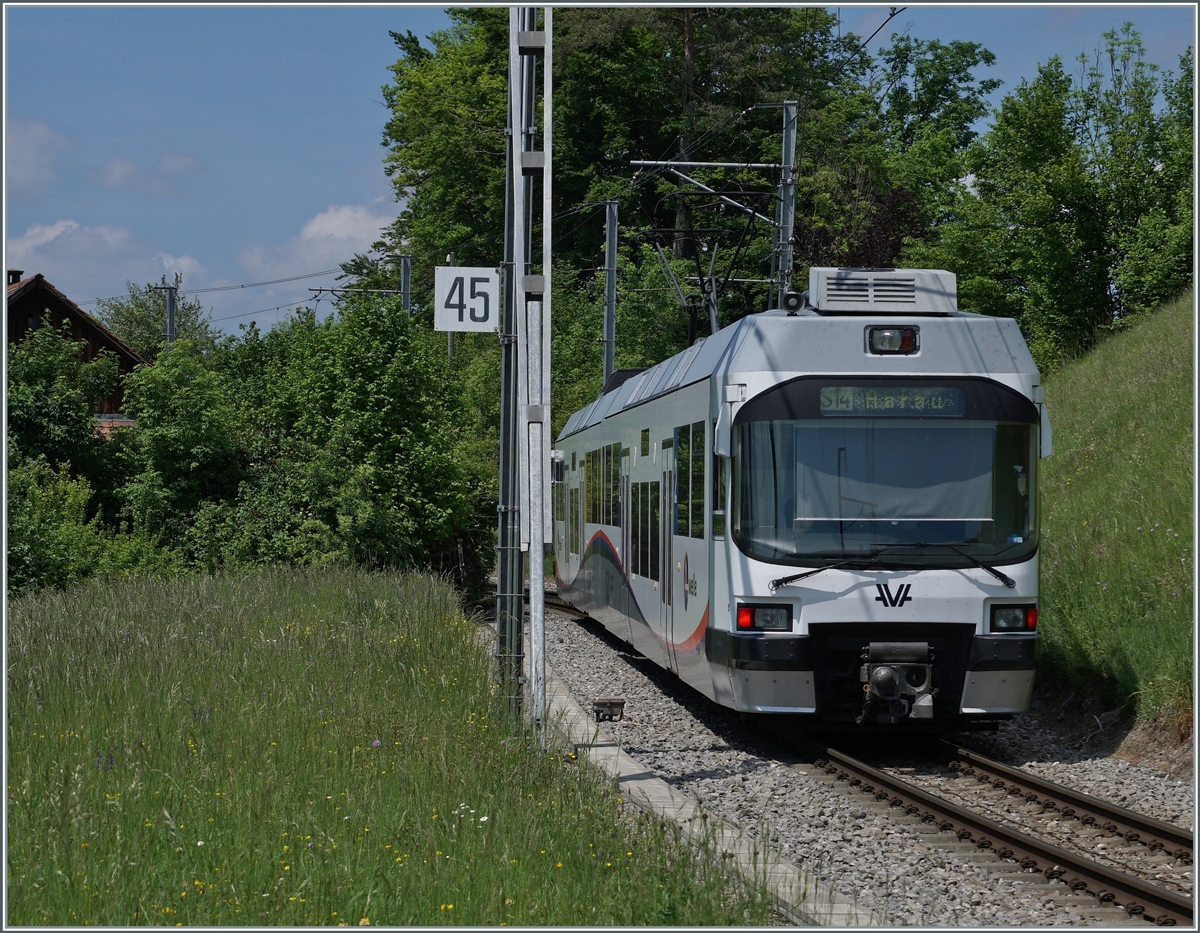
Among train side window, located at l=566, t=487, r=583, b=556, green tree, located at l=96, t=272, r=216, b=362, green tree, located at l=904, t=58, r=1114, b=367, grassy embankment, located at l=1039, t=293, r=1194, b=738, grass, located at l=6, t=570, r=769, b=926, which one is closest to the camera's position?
grass, located at l=6, t=570, r=769, b=926

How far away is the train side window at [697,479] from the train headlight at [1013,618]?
2.38 meters

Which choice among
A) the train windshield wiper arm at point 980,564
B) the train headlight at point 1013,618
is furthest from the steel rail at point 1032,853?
the train windshield wiper arm at point 980,564

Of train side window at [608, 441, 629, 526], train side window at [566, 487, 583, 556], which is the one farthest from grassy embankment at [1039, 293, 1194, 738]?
train side window at [566, 487, 583, 556]

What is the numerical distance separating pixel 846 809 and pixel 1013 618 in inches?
86.7

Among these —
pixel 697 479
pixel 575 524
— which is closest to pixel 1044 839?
pixel 697 479

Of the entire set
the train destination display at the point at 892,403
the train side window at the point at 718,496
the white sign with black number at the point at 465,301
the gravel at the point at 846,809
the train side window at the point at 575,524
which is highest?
the white sign with black number at the point at 465,301

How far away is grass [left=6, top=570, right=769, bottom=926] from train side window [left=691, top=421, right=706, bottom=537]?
2093mm

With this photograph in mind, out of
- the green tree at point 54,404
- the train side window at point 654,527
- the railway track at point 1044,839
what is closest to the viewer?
the railway track at point 1044,839

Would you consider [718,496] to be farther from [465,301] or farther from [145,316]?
[145,316]

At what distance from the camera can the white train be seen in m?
9.52

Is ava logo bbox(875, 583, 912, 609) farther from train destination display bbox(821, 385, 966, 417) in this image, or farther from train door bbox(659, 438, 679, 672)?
train door bbox(659, 438, 679, 672)

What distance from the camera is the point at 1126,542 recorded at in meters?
13.3

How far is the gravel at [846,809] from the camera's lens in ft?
20.9

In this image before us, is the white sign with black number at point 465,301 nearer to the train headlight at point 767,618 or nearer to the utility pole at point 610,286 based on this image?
the train headlight at point 767,618
